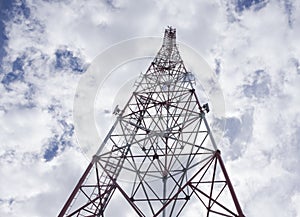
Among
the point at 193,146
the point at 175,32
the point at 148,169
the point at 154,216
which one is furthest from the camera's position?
the point at 175,32

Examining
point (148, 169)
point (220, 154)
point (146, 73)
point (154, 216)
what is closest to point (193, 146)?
point (220, 154)

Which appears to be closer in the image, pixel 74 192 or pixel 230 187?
pixel 230 187

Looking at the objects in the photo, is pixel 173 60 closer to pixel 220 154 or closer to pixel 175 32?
pixel 175 32

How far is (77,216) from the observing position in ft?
35.1

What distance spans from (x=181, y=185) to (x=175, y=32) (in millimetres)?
12915

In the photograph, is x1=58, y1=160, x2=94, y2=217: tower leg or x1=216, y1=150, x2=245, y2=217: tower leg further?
x1=58, y1=160, x2=94, y2=217: tower leg

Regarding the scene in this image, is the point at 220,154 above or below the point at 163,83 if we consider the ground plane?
below

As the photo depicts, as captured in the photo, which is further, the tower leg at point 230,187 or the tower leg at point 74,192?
the tower leg at point 74,192

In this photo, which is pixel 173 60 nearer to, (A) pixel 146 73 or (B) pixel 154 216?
(A) pixel 146 73

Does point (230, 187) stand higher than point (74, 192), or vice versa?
point (74, 192)

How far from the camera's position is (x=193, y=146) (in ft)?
40.8

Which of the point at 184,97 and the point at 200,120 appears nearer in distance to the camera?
the point at 200,120

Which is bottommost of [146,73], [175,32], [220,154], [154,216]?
[154,216]

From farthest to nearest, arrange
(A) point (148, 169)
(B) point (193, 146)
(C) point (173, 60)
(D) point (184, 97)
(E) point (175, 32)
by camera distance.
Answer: (E) point (175, 32) < (C) point (173, 60) < (D) point (184, 97) < (A) point (148, 169) < (B) point (193, 146)
